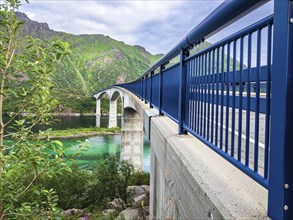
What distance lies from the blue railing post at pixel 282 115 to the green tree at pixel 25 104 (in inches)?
80.7

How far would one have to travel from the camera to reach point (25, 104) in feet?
10.1

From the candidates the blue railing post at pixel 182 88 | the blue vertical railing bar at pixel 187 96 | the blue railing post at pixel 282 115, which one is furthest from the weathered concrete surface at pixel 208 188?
the blue railing post at pixel 182 88

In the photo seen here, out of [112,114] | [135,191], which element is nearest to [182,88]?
[135,191]

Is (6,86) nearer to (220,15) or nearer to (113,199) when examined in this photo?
(220,15)

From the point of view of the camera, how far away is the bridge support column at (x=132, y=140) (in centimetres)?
2755

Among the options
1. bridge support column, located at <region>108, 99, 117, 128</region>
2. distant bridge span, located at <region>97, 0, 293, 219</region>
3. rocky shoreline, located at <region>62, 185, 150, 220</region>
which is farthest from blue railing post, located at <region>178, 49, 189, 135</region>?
bridge support column, located at <region>108, 99, 117, 128</region>

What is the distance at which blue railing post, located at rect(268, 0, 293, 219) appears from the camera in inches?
50.6

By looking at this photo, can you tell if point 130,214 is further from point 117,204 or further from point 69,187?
point 69,187

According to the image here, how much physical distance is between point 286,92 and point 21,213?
8.65 feet

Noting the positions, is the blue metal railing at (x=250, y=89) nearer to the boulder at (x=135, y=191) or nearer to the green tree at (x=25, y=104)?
the green tree at (x=25, y=104)

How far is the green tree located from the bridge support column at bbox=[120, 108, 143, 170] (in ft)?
78.8

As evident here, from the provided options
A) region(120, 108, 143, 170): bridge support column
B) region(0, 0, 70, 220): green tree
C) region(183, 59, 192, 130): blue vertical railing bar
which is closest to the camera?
region(0, 0, 70, 220): green tree

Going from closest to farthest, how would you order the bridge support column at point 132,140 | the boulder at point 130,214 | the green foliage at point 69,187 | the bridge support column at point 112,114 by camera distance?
1. the boulder at point 130,214
2. the green foliage at point 69,187
3. the bridge support column at point 132,140
4. the bridge support column at point 112,114

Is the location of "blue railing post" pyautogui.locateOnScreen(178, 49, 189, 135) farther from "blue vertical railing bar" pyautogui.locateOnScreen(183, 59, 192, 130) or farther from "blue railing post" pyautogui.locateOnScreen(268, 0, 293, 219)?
"blue railing post" pyautogui.locateOnScreen(268, 0, 293, 219)
